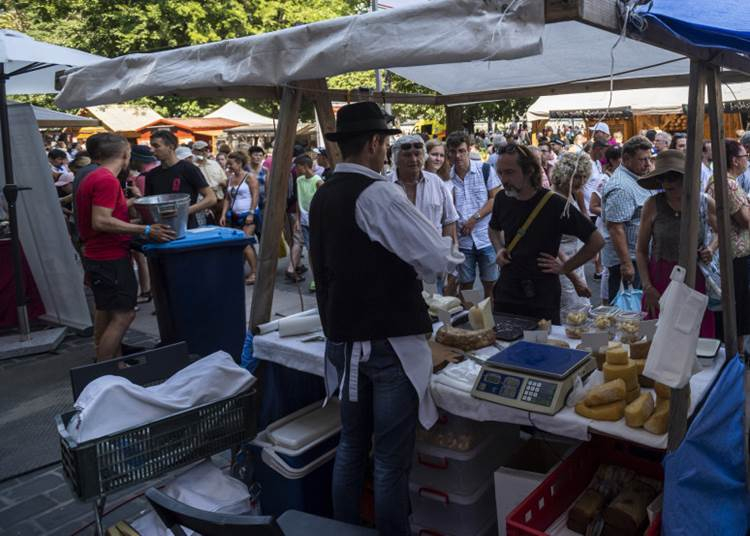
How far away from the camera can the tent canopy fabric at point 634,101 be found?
43.9 ft

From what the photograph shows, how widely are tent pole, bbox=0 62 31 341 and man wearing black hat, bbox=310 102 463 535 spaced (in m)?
4.96

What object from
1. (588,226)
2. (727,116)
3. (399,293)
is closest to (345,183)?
(399,293)

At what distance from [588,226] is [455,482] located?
1.68m

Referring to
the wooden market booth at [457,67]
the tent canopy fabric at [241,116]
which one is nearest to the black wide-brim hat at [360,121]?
the wooden market booth at [457,67]

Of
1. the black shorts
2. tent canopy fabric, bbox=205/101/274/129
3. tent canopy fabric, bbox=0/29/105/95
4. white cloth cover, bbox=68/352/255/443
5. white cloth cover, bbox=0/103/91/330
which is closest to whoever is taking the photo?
white cloth cover, bbox=68/352/255/443

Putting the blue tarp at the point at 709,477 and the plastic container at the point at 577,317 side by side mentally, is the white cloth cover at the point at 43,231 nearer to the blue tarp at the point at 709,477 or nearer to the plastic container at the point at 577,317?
the plastic container at the point at 577,317

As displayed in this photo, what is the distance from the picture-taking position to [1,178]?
23.7ft

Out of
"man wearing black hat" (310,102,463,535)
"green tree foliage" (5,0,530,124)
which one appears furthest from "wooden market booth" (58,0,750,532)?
"green tree foliage" (5,0,530,124)

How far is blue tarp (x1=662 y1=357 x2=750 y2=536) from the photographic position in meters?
2.27

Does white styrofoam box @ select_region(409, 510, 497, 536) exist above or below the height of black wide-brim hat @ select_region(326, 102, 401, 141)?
below

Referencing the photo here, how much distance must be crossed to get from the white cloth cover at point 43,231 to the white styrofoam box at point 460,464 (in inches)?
213

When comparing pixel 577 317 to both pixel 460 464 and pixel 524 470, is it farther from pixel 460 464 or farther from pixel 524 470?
pixel 460 464

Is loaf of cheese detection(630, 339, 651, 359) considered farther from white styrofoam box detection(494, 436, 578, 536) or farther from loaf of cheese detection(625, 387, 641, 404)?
white styrofoam box detection(494, 436, 578, 536)

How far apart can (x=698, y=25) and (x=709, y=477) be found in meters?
1.54
